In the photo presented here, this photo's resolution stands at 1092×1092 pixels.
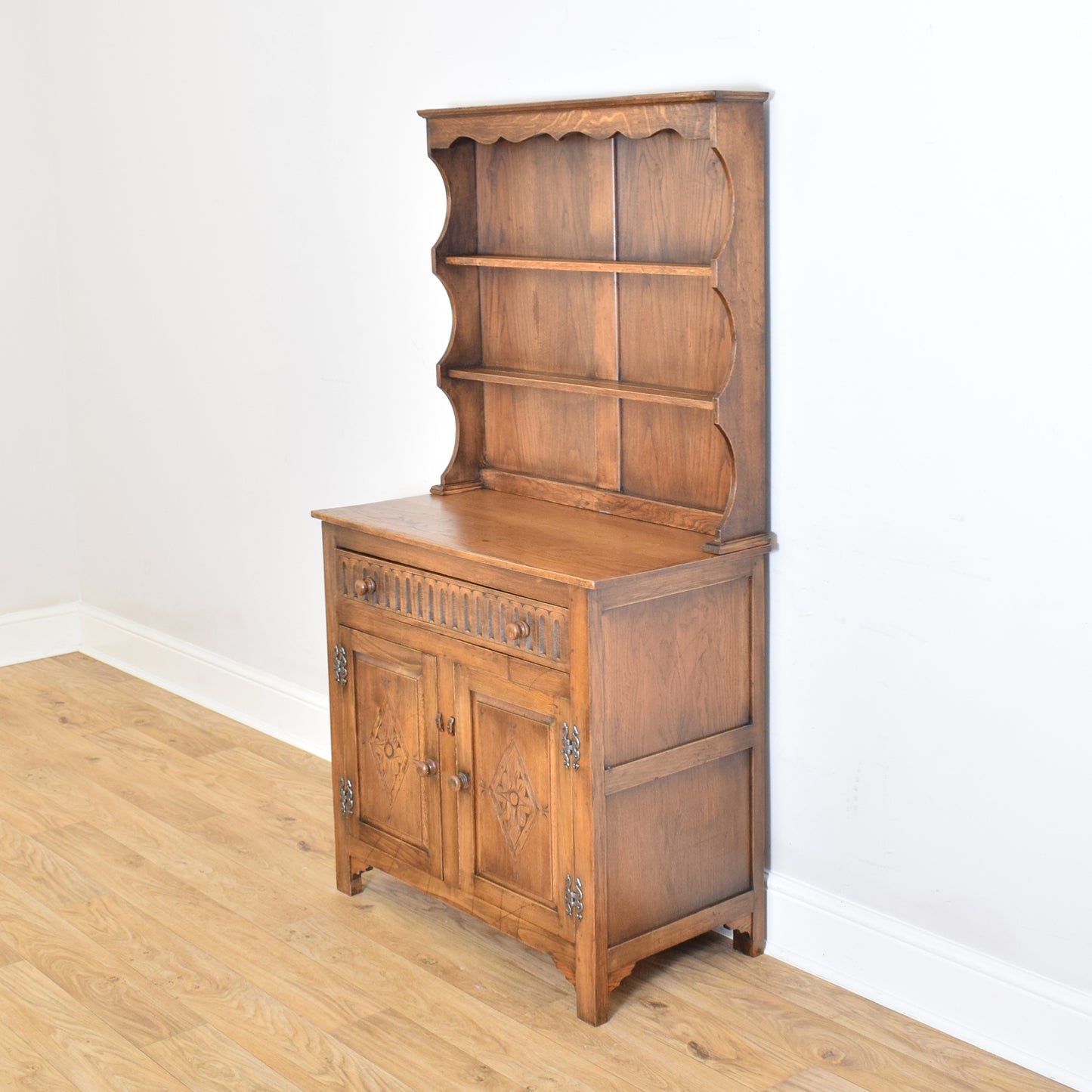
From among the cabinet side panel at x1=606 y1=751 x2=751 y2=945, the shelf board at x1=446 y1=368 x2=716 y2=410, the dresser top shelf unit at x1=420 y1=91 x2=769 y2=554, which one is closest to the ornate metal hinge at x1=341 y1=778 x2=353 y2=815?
the dresser top shelf unit at x1=420 y1=91 x2=769 y2=554

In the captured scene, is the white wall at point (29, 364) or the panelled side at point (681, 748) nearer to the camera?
the panelled side at point (681, 748)

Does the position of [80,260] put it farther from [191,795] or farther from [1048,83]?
[1048,83]

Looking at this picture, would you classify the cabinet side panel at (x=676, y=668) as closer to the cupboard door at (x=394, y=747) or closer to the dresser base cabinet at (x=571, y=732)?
the dresser base cabinet at (x=571, y=732)

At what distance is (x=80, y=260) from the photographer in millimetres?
5211

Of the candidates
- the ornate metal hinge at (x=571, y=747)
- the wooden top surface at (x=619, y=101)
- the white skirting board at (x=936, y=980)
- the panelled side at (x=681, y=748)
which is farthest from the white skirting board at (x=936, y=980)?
the wooden top surface at (x=619, y=101)

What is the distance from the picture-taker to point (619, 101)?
282 centimetres

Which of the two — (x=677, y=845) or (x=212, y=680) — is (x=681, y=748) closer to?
(x=677, y=845)

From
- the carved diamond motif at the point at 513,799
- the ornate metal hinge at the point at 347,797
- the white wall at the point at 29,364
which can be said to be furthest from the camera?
the white wall at the point at 29,364

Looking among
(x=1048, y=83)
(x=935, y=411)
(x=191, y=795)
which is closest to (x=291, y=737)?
(x=191, y=795)

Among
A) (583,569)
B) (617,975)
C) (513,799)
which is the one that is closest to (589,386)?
(583,569)

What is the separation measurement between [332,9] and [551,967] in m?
2.56

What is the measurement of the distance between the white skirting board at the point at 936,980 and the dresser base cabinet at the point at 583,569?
0.10m

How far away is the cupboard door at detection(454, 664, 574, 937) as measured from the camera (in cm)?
285

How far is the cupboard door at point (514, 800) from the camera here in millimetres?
2846
